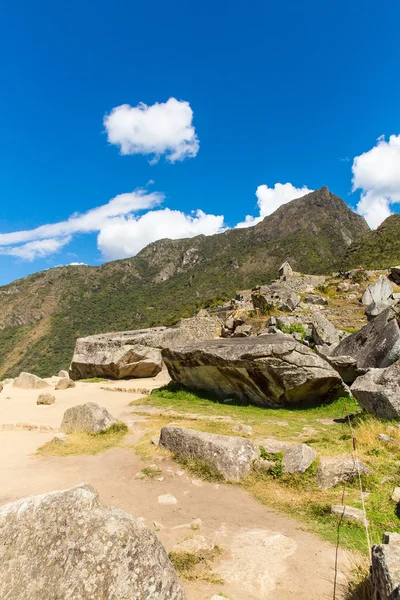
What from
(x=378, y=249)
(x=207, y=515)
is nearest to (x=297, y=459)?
(x=207, y=515)

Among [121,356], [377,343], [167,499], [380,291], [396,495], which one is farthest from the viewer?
[380,291]

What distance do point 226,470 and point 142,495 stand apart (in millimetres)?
1267

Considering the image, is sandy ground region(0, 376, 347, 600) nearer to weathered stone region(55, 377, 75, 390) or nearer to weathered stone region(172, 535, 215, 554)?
weathered stone region(172, 535, 215, 554)

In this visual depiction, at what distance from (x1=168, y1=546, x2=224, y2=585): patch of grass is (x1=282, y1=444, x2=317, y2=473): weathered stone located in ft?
6.56

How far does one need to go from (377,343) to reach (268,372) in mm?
3213

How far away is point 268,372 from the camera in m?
A: 9.99

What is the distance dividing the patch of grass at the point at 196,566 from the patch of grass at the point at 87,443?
154 inches

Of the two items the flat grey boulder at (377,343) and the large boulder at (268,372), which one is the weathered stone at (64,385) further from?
the flat grey boulder at (377,343)

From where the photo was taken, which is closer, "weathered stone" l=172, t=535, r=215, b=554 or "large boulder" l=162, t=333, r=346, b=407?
"weathered stone" l=172, t=535, r=215, b=554

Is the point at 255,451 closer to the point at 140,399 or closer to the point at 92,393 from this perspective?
the point at 140,399

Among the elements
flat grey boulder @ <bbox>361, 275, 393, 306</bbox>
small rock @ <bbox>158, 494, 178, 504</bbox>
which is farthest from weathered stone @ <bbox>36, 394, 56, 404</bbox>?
flat grey boulder @ <bbox>361, 275, 393, 306</bbox>

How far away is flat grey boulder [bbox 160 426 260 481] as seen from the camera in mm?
5324

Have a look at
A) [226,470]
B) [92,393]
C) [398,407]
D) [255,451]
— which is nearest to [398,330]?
[398,407]

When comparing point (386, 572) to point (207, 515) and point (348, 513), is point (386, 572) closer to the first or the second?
point (348, 513)
